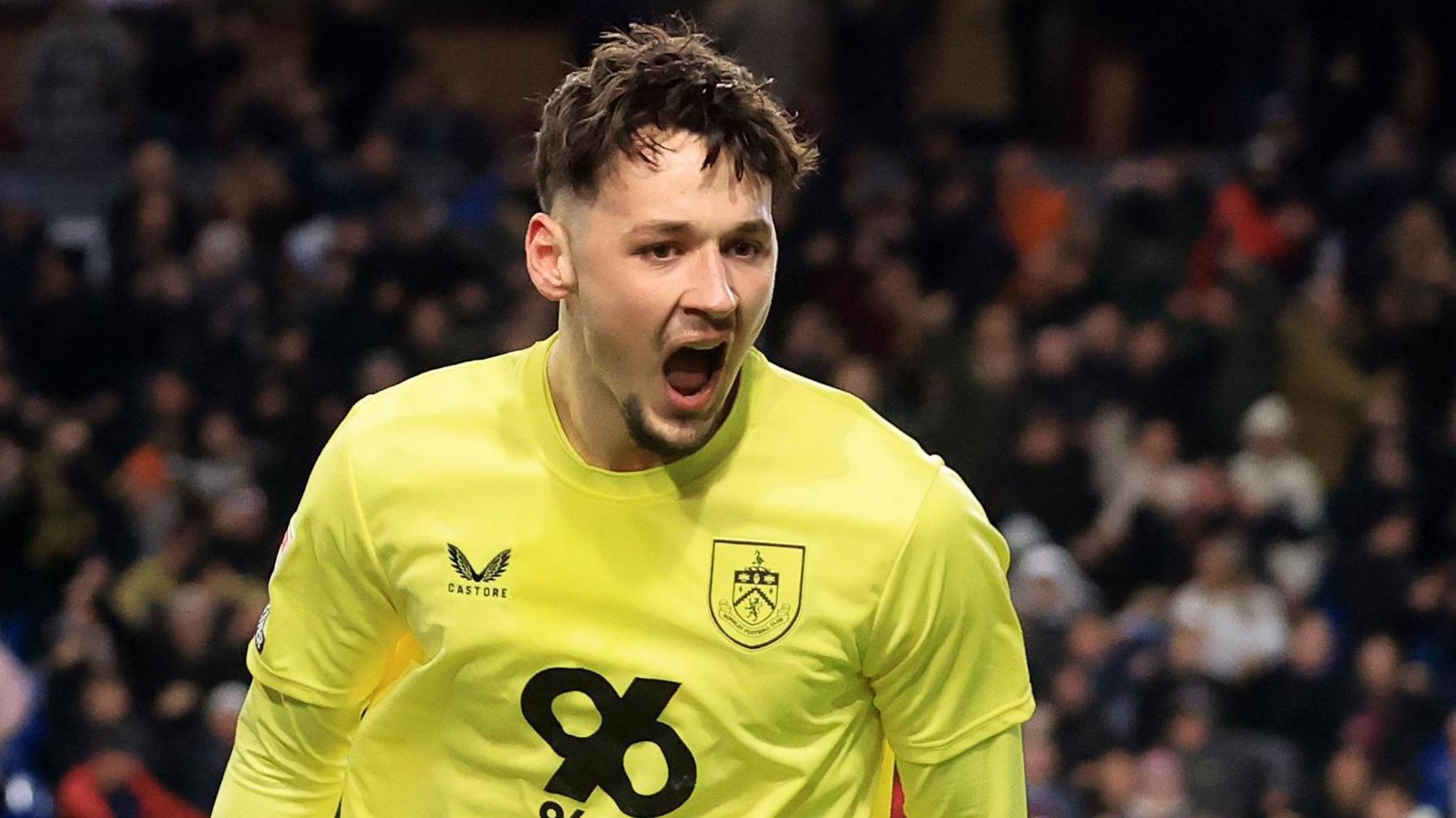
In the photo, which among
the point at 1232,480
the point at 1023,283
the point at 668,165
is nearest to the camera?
the point at 668,165

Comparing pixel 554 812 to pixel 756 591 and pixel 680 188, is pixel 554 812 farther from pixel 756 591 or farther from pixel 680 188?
pixel 680 188

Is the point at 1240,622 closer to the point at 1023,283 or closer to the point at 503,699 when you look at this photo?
the point at 1023,283

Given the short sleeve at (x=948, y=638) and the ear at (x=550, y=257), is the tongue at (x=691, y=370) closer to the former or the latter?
the ear at (x=550, y=257)

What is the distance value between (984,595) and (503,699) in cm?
69

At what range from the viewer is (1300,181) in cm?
1415

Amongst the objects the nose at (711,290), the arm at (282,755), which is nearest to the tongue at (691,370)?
the nose at (711,290)

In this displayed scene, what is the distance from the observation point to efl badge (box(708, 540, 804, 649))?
130 inches

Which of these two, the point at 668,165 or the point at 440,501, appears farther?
the point at 440,501

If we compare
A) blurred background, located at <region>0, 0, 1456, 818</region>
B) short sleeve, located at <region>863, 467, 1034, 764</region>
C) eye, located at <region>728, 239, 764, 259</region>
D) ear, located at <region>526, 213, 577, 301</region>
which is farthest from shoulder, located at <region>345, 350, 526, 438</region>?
blurred background, located at <region>0, 0, 1456, 818</region>

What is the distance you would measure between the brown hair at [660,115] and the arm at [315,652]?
0.57 m

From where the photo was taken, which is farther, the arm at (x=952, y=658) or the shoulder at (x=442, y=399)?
the shoulder at (x=442, y=399)

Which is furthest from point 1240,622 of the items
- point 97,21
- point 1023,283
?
point 97,21

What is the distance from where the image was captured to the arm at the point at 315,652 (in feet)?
11.2

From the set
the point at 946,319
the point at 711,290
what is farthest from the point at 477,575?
the point at 946,319
